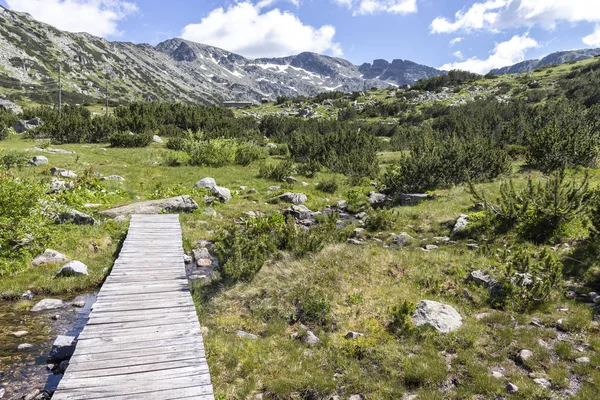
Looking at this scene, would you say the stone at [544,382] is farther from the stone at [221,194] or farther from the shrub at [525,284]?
the stone at [221,194]

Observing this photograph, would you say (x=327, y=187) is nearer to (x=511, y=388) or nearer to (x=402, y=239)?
(x=402, y=239)

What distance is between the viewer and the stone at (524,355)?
619cm

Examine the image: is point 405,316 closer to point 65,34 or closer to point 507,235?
point 507,235

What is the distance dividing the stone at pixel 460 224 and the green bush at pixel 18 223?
13.4 meters

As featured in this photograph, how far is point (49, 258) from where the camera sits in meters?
10.5

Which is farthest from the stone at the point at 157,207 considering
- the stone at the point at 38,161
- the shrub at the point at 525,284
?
the shrub at the point at 525,284

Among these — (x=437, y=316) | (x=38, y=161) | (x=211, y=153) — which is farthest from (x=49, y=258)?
(x=211, y=153)

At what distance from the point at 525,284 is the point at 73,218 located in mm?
14327

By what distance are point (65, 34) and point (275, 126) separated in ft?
564

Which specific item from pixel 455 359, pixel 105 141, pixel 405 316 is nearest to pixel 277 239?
pixel 405 316

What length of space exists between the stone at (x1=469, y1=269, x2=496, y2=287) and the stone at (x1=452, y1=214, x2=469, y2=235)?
366 cm

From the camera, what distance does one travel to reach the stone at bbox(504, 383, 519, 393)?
5468 millimetres

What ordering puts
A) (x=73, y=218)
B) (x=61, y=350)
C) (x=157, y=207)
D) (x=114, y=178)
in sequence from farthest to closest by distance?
(x=114, y=178)
(x=157, y=207)
(x=73, y=218)
(x=61, y=350)

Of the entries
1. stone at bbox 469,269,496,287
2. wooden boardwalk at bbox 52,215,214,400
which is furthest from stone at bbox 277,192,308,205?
stone at bbox 469,269,496,287
